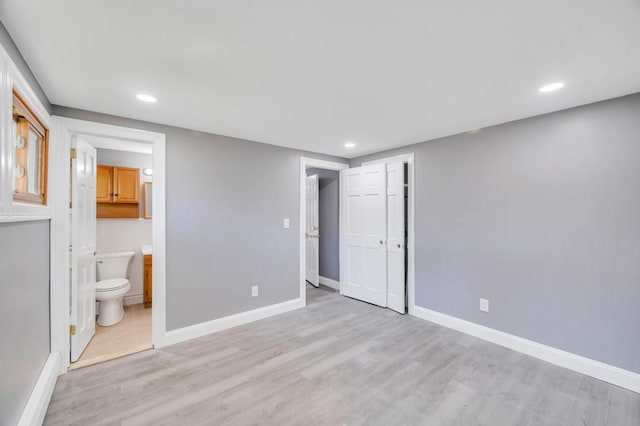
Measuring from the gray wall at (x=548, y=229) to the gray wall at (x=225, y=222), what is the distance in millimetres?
1926

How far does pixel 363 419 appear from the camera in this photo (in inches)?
70.4

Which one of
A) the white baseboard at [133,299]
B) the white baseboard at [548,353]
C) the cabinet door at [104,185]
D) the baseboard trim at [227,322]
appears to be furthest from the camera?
the white baseboard at [133,299]

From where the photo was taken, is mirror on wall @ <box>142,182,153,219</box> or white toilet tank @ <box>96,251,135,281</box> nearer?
white toilet tank @ <box>96,251,135,281</box>

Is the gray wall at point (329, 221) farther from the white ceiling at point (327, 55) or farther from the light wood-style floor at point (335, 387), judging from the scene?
the white ceiling at point (327, 55)

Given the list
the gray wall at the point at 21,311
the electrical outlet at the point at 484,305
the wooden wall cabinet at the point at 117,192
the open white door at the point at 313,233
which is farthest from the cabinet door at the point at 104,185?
the electrical outlet at the point at 484,305

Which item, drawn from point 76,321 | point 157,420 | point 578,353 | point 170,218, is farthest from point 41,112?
point 578,353

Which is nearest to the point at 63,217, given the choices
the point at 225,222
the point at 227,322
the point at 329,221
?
the point at 225,222

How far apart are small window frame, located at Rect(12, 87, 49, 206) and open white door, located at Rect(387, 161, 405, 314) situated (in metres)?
3.49

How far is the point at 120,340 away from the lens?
2855mm

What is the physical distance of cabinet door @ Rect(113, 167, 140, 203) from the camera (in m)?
3.79

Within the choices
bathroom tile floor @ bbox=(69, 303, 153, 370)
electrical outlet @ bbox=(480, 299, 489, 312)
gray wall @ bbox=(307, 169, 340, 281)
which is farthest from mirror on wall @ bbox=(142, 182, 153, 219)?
electrical outlet @ bbox=(480, 299, 489, 312)

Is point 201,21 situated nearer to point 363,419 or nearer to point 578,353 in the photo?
point 363,419

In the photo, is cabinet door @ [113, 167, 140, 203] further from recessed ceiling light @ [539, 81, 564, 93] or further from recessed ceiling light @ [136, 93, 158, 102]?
recessed ceiling light @ [539, 81, 564, 93]

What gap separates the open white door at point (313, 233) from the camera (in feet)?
16.1
